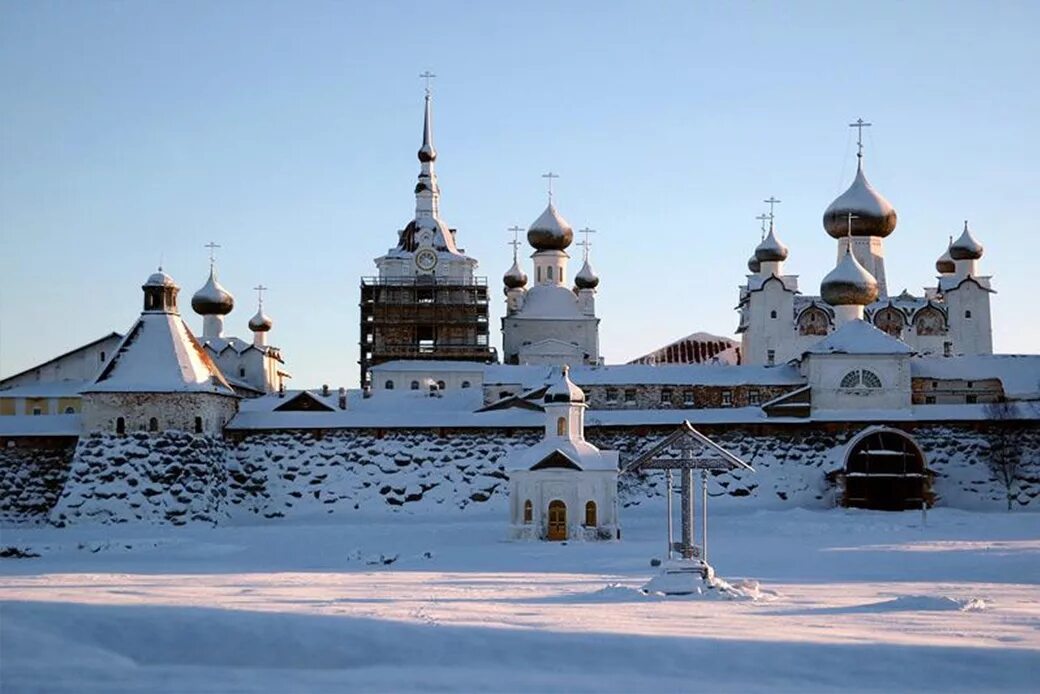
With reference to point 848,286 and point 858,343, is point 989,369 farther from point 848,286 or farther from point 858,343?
point 858,343

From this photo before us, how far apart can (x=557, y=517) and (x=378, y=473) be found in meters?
9.96

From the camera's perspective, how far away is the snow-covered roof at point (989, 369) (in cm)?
5262

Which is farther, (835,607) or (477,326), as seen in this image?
(477,326)

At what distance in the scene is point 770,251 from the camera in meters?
62.5

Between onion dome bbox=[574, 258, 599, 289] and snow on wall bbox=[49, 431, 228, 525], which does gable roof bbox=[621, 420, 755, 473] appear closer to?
snow on wall bbox=[49, 431, 228, 525]

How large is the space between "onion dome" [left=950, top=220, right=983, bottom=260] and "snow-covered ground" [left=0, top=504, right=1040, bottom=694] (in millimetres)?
30913

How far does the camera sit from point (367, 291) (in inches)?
2611

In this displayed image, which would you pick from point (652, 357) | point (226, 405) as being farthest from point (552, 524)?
point (652, 357)

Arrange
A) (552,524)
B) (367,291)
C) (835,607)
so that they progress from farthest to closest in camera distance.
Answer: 1. (367,291)
2. (552,524)
3. (835,607)

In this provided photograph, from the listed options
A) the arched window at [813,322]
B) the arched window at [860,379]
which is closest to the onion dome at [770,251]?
the arched window at [813,322]

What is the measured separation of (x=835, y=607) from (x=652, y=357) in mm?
75242

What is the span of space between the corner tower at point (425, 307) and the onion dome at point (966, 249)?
19.9 metres

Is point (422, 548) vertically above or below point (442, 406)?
below

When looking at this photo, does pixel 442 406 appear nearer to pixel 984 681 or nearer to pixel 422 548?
pixel 422 548
